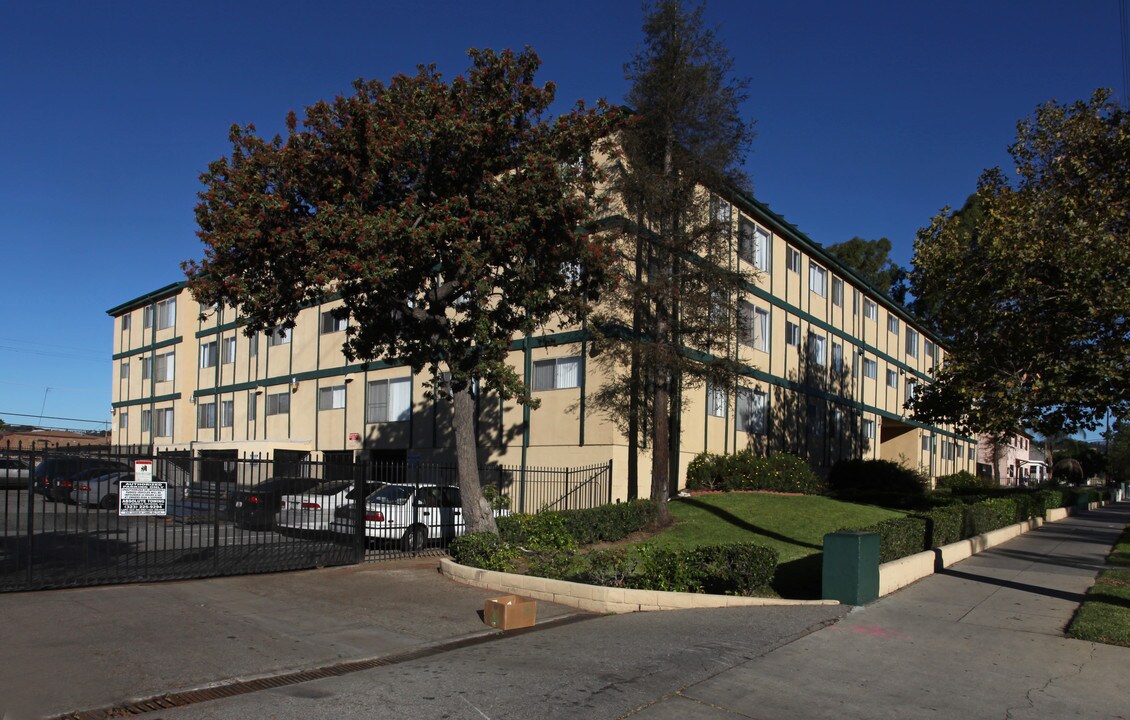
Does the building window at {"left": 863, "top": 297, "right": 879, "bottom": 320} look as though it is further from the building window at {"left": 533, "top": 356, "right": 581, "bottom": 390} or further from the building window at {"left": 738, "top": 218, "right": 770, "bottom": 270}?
the building window at {"left": 533, "top": 356, "right": 581, "bottom": 390}

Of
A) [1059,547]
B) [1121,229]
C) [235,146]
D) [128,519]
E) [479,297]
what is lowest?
[1059,547]

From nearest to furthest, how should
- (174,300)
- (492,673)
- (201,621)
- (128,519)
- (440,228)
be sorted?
(492,673) < (201,621) < (128,519) < (440,228) < (174,300)

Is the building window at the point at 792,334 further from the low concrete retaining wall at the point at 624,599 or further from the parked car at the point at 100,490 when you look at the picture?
the parked car at the point at 100,490

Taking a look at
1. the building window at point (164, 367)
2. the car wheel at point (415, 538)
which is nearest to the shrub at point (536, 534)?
the car wheel at point (415, 538)

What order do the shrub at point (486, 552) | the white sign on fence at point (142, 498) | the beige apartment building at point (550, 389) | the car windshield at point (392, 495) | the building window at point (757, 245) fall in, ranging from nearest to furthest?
the white sign on fence at point (142, 498)
the shrub at point (486, 552)
the car windshield at point (392, 495)
the beige apartment building at point (550, 389)
the building window at point (757, 245)

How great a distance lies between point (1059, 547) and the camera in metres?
20.0

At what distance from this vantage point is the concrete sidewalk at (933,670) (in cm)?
680

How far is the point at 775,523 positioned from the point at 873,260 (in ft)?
150

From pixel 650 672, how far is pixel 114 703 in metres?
4.31

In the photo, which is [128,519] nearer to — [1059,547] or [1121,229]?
[1121,229]

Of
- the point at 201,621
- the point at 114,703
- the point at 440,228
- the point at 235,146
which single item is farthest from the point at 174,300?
the point at 114,703

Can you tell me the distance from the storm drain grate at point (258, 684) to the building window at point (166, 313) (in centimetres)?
3850

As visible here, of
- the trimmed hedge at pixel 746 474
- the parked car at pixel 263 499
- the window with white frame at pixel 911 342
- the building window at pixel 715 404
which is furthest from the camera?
the window with white frame at pixel 911 342

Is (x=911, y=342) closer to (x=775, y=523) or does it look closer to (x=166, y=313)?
(x=775, y=523)
